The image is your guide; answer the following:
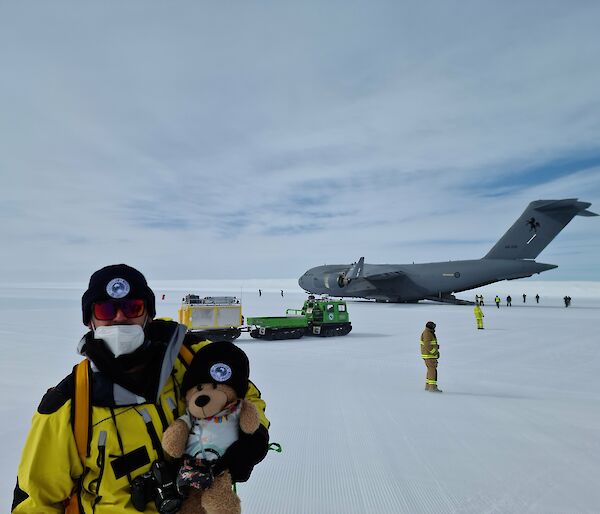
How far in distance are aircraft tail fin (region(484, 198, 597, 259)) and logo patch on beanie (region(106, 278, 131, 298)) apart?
39.8 metres

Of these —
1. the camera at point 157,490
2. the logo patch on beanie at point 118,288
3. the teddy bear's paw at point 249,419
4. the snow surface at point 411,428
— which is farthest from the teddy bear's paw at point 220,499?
the snow surface at point 411,428

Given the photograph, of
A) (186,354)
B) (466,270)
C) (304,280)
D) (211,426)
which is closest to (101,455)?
(211,426)

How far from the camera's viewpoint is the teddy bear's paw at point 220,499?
213 centimetres

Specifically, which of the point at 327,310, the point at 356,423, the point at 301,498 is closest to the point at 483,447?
the point at 356,423

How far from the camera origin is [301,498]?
14.6ft

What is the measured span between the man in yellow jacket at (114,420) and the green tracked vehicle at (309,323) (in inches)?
594

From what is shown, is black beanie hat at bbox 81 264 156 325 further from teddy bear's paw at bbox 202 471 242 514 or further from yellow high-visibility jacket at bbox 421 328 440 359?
yellow high-visibility jacket at bbox 421 328 440 359

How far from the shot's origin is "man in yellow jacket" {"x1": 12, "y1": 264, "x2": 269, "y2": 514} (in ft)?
6.57

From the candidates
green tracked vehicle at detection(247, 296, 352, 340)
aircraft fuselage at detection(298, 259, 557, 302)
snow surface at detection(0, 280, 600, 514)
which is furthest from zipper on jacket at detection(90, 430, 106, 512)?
aircraft fuselage at detection(298, 259, 557, 302)

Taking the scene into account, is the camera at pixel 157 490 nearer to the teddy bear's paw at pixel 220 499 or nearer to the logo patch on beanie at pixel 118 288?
the teddy bear's paw at pixel 220 499

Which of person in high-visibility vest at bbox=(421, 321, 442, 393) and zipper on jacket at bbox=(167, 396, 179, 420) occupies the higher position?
zipper on jacket at bbox=(167, 396, 179, 420)

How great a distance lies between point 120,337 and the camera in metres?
2.23

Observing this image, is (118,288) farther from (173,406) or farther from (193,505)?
(193,505)

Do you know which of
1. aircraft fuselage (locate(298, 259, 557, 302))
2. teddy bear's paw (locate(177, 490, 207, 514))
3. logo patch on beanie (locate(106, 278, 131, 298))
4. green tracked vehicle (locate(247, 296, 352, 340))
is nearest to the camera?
teddy bear's paw (locate(177, 490, 207, 514))
